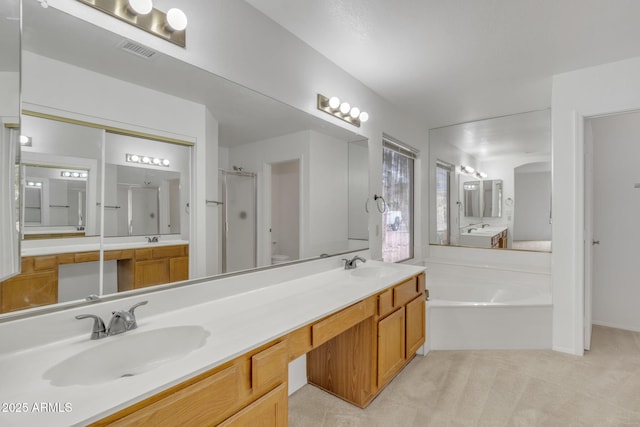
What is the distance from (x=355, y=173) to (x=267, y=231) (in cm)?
110

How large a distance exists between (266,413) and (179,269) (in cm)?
76

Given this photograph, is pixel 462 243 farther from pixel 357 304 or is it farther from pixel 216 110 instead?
pixel 216 110

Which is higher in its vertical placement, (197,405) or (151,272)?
(151,272)

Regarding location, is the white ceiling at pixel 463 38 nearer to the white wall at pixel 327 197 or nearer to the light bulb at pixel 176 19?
the light bulb at pixel 176 19

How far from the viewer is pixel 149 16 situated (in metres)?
1.31

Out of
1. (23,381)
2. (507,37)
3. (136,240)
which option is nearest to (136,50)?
(136,240)

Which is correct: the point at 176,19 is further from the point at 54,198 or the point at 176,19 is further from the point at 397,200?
the point at 397,200

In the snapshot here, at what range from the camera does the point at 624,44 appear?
7.16ft

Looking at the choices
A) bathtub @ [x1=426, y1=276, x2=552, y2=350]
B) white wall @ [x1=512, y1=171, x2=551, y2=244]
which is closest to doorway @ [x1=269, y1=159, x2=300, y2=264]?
bathtub @ [x1=426, y1=276, x2=552, y2=350]

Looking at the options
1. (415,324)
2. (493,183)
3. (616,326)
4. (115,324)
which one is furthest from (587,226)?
(115,324)

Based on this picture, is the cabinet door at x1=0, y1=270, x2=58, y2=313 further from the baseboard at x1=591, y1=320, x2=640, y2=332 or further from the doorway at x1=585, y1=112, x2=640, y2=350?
the baseboard at x1=591, y1=320, x2=640, y2=332

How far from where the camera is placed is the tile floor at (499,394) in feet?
5.89

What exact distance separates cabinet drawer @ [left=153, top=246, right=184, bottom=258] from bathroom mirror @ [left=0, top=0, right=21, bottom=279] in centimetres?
51

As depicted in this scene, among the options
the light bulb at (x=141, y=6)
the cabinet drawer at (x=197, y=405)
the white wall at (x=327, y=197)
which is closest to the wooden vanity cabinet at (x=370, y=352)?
the white wall at (x=327, y=197)
